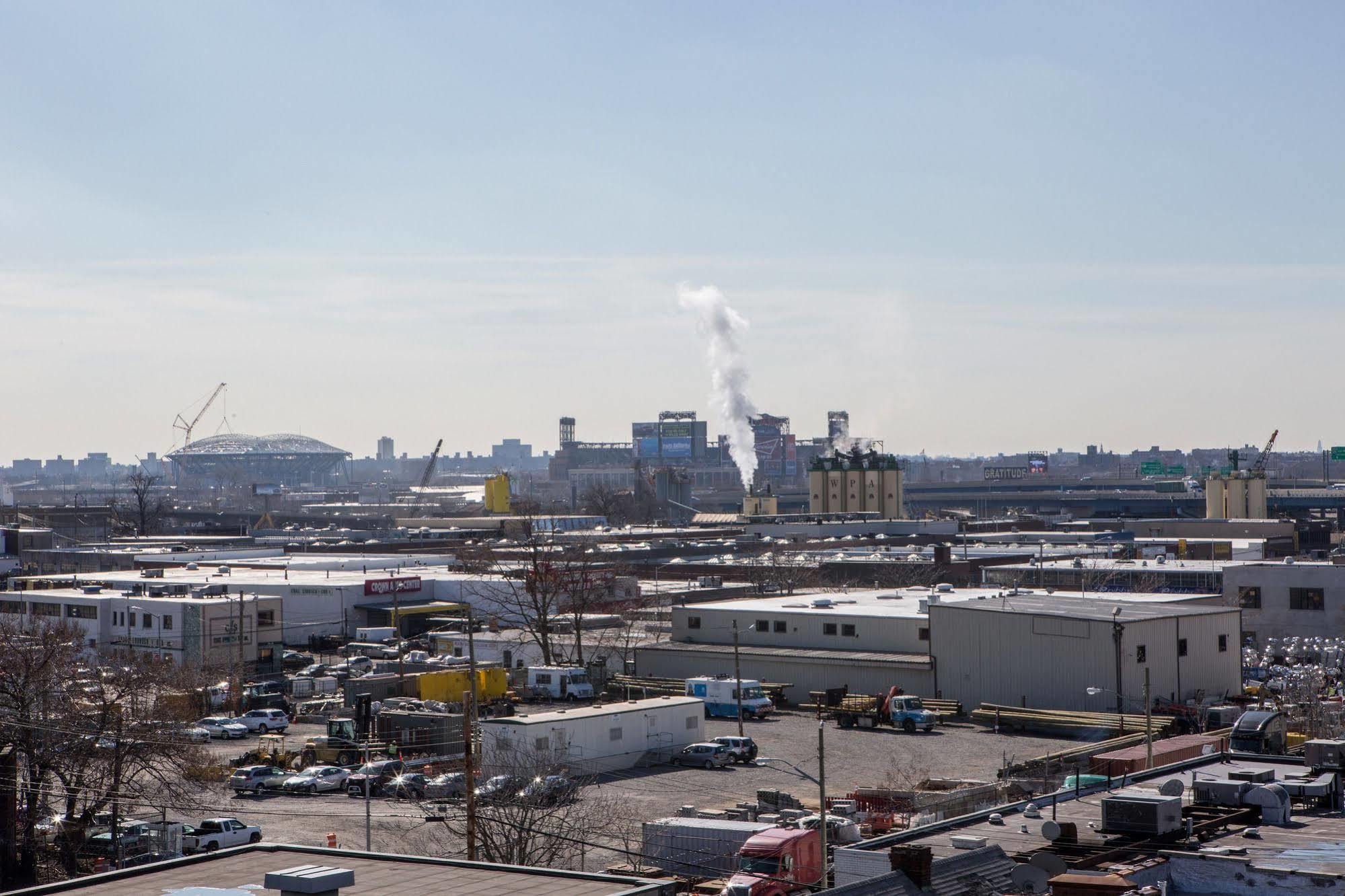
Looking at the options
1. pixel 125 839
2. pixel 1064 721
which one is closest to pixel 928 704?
pixel 1064 721

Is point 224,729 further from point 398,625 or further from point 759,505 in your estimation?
point 759,505

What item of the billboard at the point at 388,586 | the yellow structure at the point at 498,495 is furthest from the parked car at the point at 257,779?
the yellow structure at the point at 498,495

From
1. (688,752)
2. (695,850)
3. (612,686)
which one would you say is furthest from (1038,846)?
(612,686)

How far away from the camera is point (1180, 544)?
59062 millimetres

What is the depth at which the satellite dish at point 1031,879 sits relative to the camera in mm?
13039

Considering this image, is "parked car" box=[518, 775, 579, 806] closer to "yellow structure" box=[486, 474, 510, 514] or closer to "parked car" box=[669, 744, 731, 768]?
"parked car" box=[669, 744, 731, 768]

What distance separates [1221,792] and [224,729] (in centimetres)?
2372

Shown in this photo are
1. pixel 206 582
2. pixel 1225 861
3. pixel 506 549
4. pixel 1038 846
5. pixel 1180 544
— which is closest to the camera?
pixel 1225 861

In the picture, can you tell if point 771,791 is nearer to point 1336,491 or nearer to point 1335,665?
point 1335,665

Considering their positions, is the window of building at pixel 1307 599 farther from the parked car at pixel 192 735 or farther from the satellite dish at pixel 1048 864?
the satellite dish at pixel 1048 864

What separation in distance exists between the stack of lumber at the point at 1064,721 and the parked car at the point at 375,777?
1289cm

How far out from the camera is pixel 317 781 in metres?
27.6

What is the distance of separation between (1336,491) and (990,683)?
118429 mm

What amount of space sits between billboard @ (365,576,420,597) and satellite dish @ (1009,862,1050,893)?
140 feet
